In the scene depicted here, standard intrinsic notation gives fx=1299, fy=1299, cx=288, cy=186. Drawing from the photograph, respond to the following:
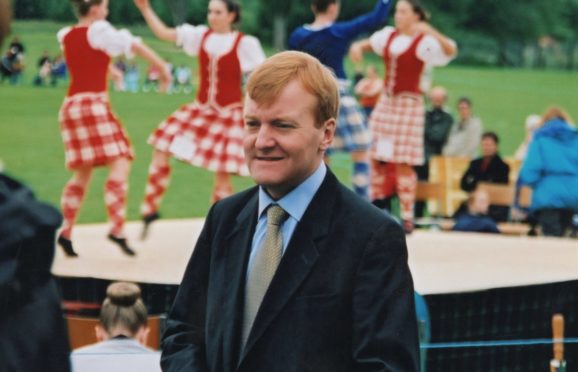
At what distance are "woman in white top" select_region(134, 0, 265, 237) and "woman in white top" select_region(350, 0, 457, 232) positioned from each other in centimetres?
125

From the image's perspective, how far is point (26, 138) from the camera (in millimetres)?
24438

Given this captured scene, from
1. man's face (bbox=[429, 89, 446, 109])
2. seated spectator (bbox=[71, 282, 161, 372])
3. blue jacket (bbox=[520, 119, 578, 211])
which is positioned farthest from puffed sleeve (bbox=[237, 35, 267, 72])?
man's face (bbox=[429, 89, 446, 109])

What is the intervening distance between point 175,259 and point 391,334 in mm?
4845

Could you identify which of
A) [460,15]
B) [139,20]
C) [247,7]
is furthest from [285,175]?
[460,15]

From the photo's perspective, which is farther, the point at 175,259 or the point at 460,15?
the point at 460,15

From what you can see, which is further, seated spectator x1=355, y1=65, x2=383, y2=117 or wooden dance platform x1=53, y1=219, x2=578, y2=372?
seated spectator x1=355, y1=65, x2=383, y2=117

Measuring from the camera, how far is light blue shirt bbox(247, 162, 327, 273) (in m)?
2.56

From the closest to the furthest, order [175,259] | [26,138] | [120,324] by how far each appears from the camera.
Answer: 1. [120,324]
2. [175,259]
3. [26,138]

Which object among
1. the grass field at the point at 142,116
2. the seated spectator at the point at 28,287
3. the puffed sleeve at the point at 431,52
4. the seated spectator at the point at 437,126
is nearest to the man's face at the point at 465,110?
the seated spectator at the point at 437,126

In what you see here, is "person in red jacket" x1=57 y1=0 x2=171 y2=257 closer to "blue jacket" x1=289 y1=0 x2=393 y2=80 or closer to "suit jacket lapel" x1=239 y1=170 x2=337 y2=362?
"blue jacket" x1=289 y1=0 x2=393 y2=80

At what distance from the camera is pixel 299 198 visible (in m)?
2.58

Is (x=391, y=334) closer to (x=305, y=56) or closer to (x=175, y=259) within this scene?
(x=305, y=56)

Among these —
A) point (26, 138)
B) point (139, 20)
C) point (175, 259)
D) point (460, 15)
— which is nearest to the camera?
point (175, 259)

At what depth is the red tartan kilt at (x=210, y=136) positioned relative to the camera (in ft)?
23.9
